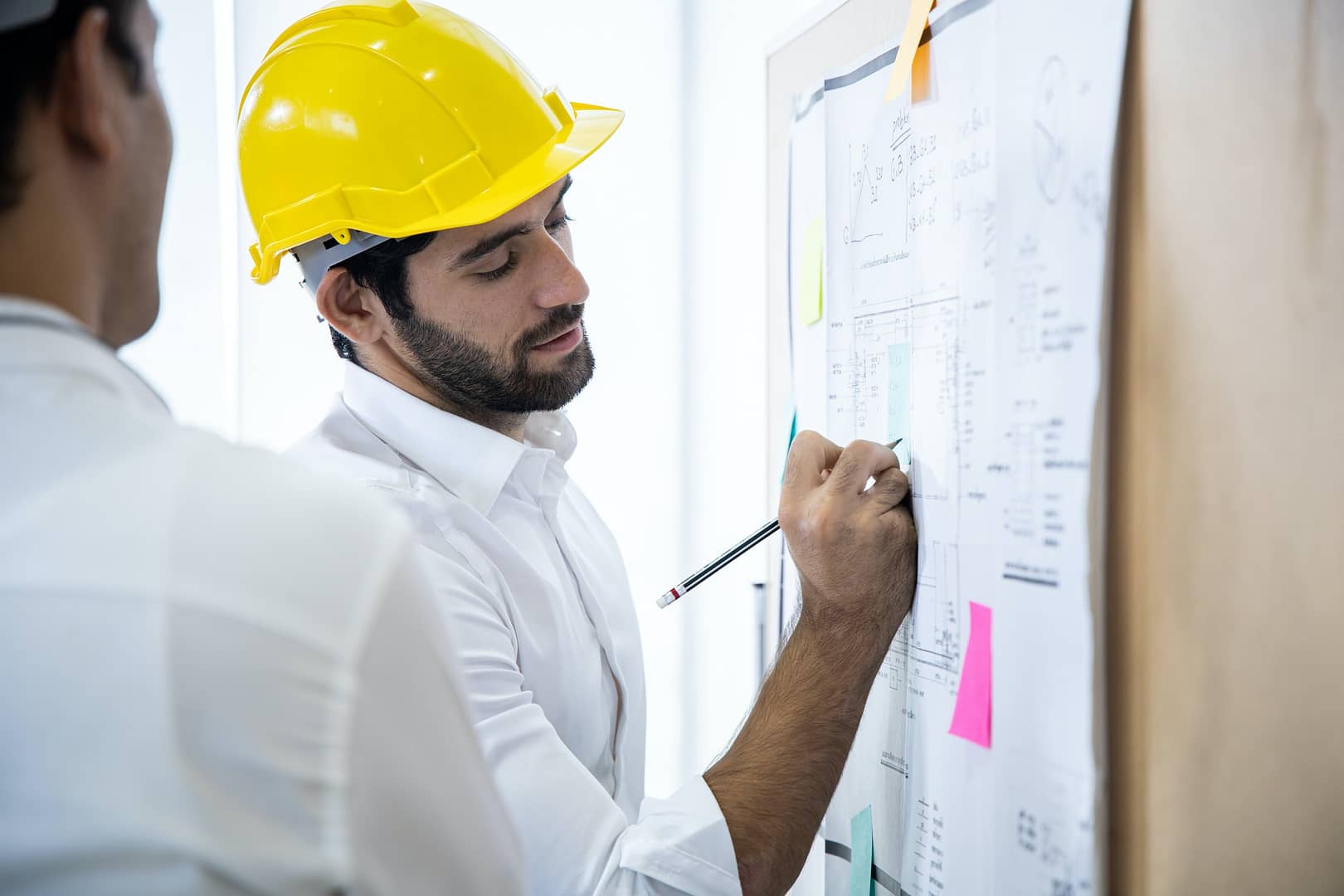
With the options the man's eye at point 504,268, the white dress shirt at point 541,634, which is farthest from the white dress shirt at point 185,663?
the man's eye at point 504,268

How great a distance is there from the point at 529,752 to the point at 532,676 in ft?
0.51

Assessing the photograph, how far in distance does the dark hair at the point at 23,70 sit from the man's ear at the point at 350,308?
68cm

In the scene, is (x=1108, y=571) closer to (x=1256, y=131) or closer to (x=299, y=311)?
(x=1256, y=131)

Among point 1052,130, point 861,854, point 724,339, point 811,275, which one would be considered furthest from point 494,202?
point 724,339

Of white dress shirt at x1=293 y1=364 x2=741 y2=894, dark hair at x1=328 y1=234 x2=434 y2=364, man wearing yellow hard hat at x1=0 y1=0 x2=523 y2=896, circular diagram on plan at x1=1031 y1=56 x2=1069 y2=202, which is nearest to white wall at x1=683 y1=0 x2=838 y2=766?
white dress shirt at x1=293 y1=364 x2=741 y2=894

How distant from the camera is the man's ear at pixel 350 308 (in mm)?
1142

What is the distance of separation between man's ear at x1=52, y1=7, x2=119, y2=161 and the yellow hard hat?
55cm

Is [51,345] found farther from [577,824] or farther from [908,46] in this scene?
[908,46]

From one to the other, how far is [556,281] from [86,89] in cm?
67

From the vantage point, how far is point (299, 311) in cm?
180

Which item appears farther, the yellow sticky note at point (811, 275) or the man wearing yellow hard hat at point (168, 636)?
the yellow sticky note at point (811, 275)

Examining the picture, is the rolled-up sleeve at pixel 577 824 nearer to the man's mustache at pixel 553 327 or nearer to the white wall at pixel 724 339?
the man's mustache at pixel 553 327

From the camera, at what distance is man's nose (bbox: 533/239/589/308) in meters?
1.12

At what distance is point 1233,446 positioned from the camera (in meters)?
0.57
